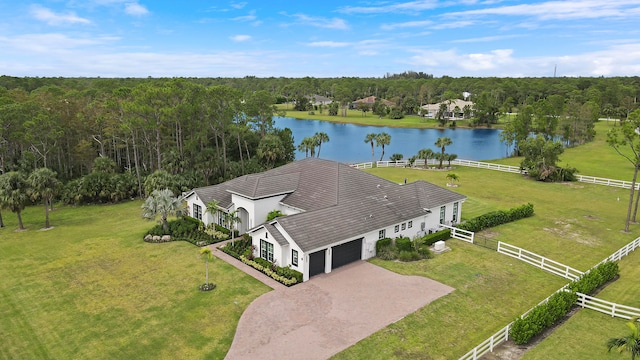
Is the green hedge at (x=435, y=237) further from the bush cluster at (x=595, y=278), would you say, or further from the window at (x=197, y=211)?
the window at (x=197, y=211)

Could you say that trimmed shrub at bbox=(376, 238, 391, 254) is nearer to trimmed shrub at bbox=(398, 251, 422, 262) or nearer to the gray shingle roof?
the gray shingle roof

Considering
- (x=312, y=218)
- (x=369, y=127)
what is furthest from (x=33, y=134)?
(x=369, y=127)

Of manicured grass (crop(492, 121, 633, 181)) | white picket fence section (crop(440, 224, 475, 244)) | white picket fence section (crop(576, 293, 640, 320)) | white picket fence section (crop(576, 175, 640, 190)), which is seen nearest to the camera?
white picket fence section (crop(576, 293, 640, 320))

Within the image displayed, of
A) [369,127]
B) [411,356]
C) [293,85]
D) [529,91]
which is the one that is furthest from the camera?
[293,85]

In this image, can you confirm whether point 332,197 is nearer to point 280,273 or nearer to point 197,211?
point 280,273

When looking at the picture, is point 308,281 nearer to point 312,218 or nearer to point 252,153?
point 312,218

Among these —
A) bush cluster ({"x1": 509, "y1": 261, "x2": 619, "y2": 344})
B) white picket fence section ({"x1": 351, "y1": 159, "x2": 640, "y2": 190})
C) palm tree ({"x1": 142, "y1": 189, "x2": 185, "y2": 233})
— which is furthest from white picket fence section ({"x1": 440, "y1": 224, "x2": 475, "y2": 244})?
white picket fence section ({"x1": 351, "y1": 159, "x2": 640, "y2": 190})
